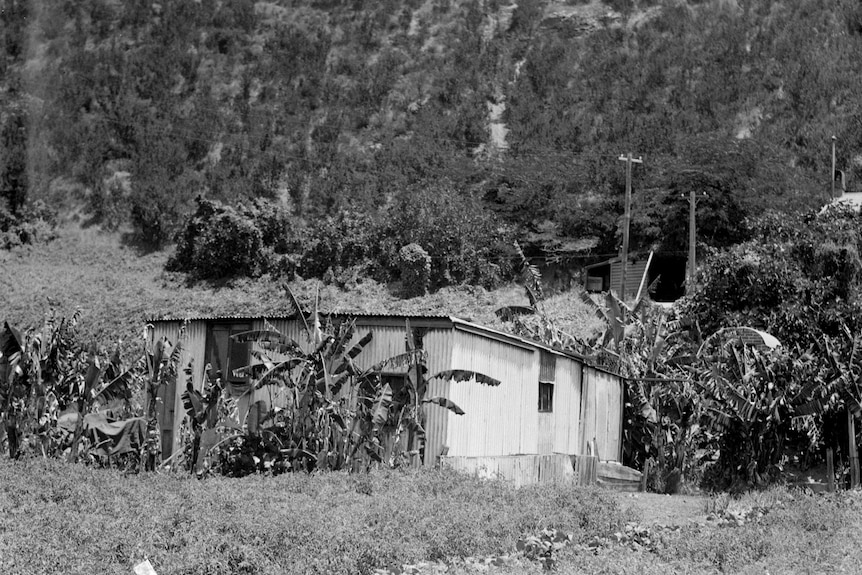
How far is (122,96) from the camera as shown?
60188 millimetres

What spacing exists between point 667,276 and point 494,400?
2473cm

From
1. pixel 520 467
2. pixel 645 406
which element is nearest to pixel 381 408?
pixel 520 467

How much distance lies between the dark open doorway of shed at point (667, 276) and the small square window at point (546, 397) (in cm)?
2052

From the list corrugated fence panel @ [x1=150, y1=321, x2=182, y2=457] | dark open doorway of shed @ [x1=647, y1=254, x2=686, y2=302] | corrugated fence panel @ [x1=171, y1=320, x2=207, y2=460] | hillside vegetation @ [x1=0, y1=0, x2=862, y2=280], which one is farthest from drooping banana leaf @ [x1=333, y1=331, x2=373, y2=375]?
dark open doorway of shed @ [x1=647, y1=254, x2=686, y2=302]

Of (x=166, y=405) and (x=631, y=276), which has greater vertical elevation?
(x=631, y=276)

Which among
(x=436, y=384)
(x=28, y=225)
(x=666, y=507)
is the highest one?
(x=28, y=225)

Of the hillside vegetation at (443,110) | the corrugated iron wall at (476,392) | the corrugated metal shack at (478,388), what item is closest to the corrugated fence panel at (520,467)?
the corrugated metal shack at (478,388)

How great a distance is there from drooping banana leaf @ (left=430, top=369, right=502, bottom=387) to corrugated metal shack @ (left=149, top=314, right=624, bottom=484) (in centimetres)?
52

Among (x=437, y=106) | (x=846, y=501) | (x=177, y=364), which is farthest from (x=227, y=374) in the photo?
(x=437, y=106)

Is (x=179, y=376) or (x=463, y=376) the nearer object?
(x=463, y=376)

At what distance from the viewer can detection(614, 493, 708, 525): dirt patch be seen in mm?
14328

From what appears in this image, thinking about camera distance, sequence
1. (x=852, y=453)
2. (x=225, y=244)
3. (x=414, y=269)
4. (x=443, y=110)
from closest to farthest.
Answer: (x=852, y=453) → (x=414, y=269) → (x=225, y=244) → (x=443, y=110)

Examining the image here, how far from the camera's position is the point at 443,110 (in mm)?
57469

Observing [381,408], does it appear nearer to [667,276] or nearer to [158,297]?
[667,276]
